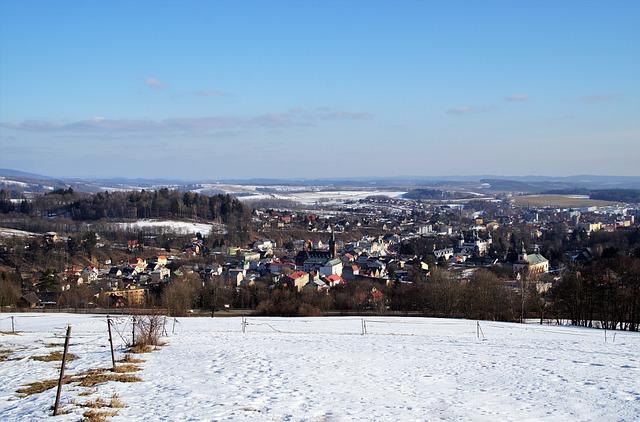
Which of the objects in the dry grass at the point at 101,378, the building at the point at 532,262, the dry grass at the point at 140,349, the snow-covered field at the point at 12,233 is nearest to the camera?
the dry grass at the point at 101,378

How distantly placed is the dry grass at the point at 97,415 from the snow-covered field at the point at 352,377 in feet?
0.51

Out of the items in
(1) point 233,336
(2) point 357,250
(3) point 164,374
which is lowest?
(2) point 357,250

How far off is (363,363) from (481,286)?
79.6 ft

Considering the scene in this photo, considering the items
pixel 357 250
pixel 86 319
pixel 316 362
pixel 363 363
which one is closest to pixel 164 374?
pixel 316 362

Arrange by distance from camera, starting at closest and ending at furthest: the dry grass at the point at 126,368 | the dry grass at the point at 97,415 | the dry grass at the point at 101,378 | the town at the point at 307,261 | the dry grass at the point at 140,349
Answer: the dry grass at the point at 97,415
the dry grass at the point at 101,378
the dry grass at the point at 126,368
the dry grass at the point at 140,349
the town at the point at 307,261

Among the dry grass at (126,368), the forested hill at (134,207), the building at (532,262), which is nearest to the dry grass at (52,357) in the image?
the dry grass at (126,368)

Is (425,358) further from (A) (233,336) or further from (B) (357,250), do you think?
(B) (357,250)

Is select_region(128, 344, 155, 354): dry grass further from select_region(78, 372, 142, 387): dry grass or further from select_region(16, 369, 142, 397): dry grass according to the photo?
select_region(78, 372, 142, 387): dry grass

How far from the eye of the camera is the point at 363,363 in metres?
13.4

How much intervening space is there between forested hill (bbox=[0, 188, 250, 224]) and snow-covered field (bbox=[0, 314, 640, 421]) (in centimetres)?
9900

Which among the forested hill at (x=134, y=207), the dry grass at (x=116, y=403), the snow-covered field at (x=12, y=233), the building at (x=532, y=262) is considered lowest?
the building at (x=532, y=262)

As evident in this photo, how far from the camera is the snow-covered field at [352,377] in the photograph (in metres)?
8.84

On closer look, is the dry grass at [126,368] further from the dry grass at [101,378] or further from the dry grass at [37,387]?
the dry grass at [37,387]

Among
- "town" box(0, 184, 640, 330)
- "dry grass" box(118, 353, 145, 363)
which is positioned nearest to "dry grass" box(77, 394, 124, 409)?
"dry grass" box(118, 353, 145, 363)
